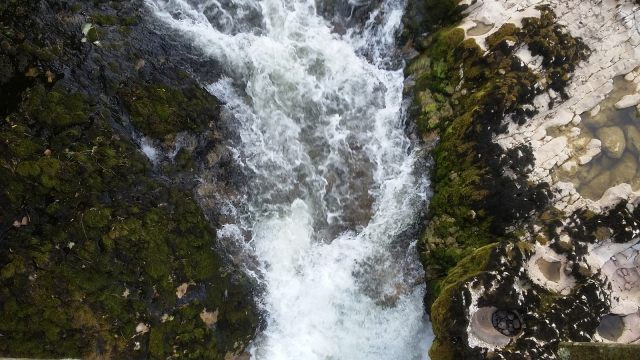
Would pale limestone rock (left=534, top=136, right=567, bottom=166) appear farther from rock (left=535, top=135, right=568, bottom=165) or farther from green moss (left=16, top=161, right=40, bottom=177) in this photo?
green moss (left=16, top=161, right=40, bottom=177)

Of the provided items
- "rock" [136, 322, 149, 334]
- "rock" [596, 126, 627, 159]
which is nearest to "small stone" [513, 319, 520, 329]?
"rock" [596, 126, 627, 159]

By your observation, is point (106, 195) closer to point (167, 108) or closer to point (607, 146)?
point (167, 108)

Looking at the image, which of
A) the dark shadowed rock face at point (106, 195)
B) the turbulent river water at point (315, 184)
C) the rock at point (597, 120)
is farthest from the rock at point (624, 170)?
the dark shadowed rock face at point (106, 195)

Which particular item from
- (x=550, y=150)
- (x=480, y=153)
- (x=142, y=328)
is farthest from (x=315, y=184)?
(x=550, y=150)

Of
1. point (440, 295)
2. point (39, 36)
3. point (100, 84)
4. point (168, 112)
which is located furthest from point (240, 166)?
point (440, 295)

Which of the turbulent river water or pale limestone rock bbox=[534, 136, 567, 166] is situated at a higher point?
pale limestone rock bbox=[534, 136, 567, 166]

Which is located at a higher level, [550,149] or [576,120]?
[576,120]
